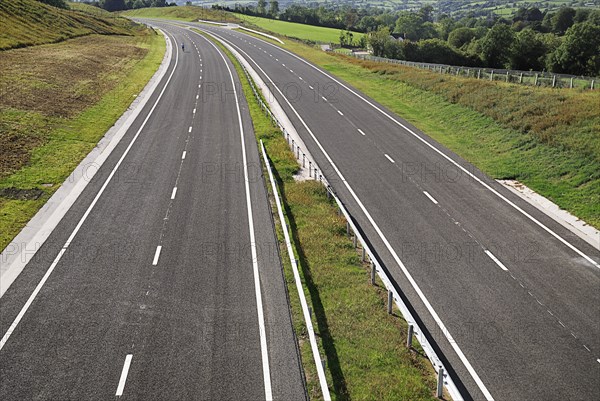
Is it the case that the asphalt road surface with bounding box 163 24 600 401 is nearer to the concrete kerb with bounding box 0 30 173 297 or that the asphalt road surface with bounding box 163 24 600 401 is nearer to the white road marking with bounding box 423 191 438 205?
the white road marking with bounding box 423 191 438 205

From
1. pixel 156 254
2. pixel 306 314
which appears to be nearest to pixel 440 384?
pixel 306 314

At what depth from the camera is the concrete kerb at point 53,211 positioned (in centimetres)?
1803

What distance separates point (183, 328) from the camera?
1444 cm

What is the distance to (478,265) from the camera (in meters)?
18.1

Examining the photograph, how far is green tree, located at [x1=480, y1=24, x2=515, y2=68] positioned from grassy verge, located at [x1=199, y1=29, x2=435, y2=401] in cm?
5358

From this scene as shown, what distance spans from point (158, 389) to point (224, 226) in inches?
370

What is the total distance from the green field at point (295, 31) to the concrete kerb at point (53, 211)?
91698 mm

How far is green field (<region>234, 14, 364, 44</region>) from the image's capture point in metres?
125

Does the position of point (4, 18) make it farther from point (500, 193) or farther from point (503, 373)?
point (503, 373)

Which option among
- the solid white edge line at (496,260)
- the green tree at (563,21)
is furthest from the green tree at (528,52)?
the green tree at (563,21)

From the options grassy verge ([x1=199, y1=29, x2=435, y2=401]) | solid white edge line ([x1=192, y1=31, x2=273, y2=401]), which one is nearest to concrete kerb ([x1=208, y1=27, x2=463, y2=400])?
grassy verge ([x1=199, y1=29, x2=435, y2=401])

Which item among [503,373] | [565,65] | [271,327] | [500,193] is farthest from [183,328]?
[565,65]

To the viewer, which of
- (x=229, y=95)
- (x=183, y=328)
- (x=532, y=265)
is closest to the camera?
(x=183, y=328)

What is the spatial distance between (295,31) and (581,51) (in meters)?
87.7
